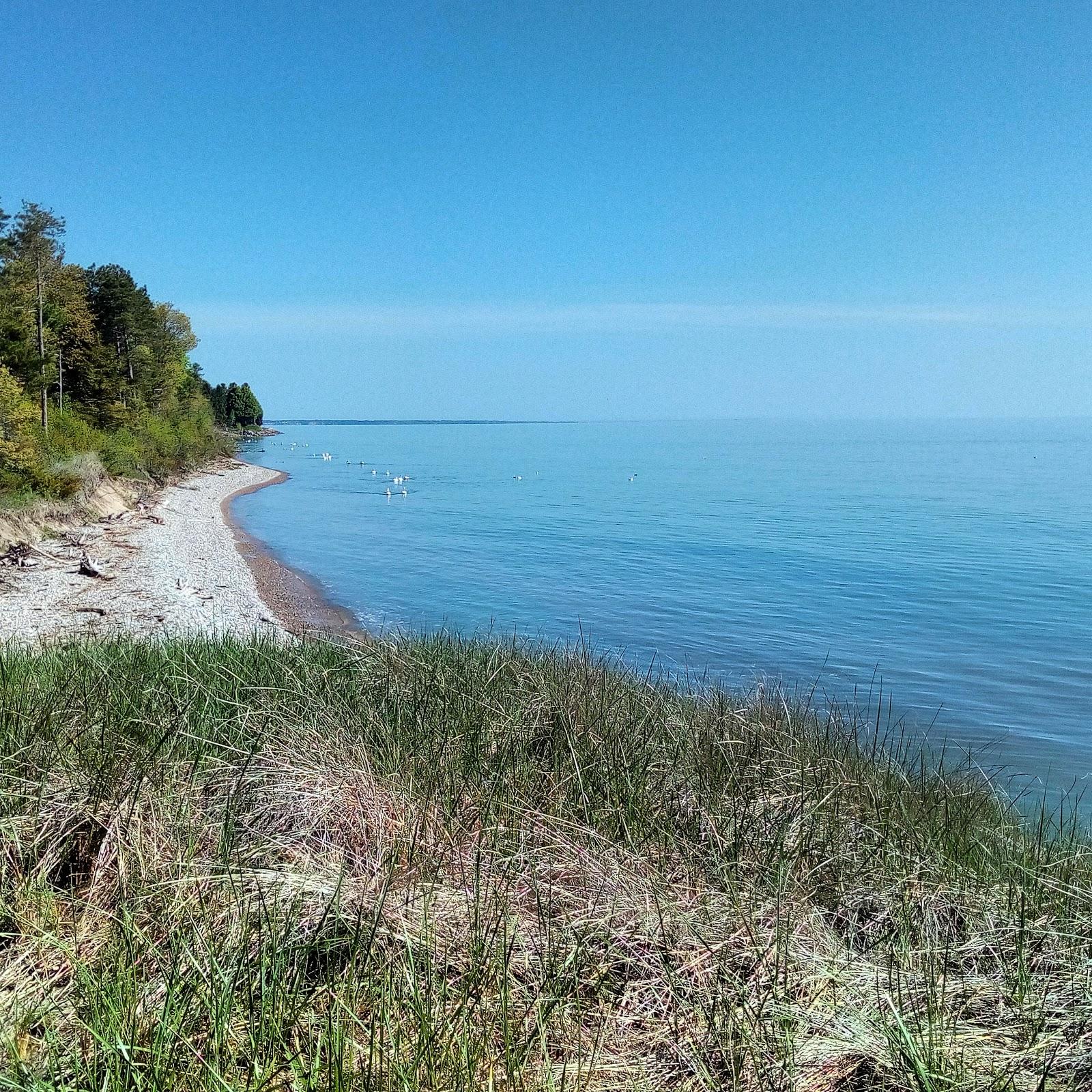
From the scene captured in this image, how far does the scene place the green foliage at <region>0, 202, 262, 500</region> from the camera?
2639 cm

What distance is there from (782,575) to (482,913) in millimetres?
24087

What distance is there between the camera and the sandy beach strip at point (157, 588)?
49.2ft

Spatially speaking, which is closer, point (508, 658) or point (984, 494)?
point (508, 658)

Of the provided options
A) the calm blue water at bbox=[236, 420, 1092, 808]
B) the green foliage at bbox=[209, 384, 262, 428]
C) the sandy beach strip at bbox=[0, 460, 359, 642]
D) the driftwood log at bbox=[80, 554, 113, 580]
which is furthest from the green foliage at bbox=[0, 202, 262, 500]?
the green foliage at bbox=[209, 384, 262, 428]

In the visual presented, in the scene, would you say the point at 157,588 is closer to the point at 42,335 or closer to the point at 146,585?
the point at 146,585

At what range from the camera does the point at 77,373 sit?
4428cm

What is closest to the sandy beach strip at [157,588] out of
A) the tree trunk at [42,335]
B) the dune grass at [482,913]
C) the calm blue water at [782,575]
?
the calm blue water at [782,575]

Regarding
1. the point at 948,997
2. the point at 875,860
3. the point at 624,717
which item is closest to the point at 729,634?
the point at 624,717

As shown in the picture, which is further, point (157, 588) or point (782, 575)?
point (782, 575)

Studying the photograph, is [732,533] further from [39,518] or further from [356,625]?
[39,518]

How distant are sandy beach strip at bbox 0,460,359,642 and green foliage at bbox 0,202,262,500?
3.04 m

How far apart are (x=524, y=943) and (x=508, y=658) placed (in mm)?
5567

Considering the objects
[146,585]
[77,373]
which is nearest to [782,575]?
[146,585]

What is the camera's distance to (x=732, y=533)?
117ft
